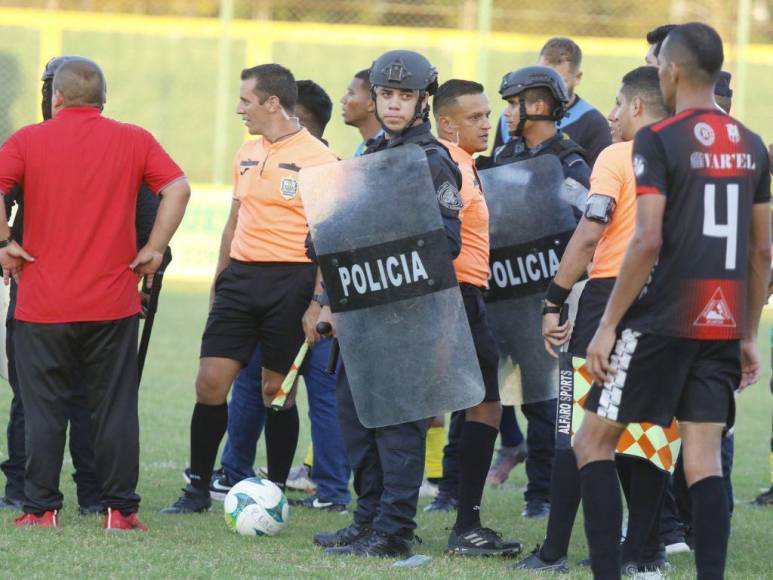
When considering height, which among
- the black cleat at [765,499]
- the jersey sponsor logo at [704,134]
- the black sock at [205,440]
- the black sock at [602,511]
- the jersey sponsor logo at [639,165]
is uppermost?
the jersey sponsor logo at [704,134]

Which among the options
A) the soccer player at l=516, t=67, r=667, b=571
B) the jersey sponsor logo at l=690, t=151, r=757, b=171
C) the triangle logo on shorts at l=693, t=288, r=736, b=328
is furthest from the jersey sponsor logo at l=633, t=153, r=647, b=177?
the soccer player at l=516, t=67, r=667, b=571

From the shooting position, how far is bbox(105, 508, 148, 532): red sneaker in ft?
19.3

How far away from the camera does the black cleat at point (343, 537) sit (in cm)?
573

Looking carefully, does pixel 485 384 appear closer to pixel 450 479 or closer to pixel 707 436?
pixel 450 479

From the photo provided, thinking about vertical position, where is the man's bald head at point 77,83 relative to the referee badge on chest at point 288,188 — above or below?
above

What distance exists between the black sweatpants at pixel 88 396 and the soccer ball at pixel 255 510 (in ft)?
1.47

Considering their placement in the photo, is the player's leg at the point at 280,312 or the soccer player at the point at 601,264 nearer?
the soccer player at the point at 601,264

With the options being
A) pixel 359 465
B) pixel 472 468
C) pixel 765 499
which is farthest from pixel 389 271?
pixel 765 499

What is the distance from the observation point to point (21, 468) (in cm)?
644

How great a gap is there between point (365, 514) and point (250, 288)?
1428 millimetres

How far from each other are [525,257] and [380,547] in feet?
5.40

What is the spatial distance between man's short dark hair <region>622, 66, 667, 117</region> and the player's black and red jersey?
33.2 inches

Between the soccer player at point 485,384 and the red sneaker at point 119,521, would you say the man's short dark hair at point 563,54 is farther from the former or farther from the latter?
the red sneaker at point 119,521

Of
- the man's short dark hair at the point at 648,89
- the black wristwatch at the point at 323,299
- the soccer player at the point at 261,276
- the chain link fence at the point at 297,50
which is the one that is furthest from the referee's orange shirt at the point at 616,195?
the chain link fence at the point at 297,50
